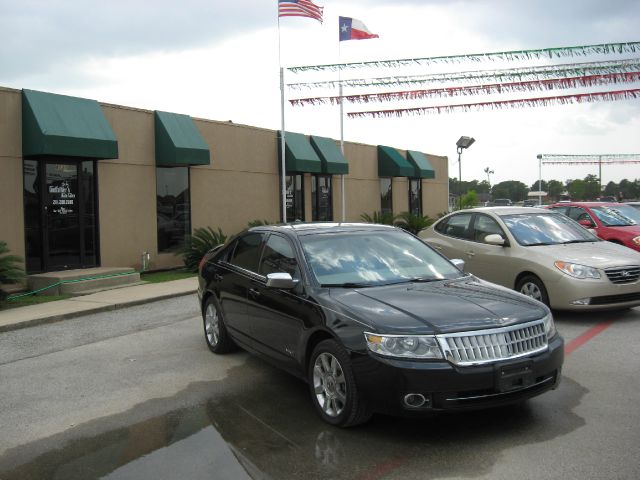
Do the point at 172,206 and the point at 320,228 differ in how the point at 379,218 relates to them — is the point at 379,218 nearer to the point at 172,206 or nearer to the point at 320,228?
the point at 172,206

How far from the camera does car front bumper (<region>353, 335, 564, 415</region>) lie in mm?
4121

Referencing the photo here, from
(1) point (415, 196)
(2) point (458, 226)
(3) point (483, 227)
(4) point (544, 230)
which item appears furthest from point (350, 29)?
(4) point (544, 230)

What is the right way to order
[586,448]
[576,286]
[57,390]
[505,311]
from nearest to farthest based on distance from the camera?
1. [586,448]
2. [505,311]
3. [57,390]
4. [576,286]

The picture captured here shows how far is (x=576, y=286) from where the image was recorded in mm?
8055

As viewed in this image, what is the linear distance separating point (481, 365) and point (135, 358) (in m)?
4.33

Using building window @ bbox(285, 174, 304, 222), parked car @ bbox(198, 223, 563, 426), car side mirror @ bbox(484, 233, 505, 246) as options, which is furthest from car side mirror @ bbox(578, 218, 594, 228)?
building window @ bbox(285, 174, 304, 222)

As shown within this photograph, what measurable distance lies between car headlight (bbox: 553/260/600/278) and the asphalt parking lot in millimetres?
2395

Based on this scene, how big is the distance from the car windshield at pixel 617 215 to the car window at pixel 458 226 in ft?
15.9

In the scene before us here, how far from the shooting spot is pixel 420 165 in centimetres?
2933

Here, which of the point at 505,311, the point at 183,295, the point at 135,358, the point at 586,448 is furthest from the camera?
the point at 183,295

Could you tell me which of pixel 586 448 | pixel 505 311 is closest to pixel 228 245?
pixel 505 311

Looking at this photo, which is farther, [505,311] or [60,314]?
[60,314]

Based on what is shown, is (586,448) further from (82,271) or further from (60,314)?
(82,271)

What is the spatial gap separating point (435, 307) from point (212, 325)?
3310 millimetres
